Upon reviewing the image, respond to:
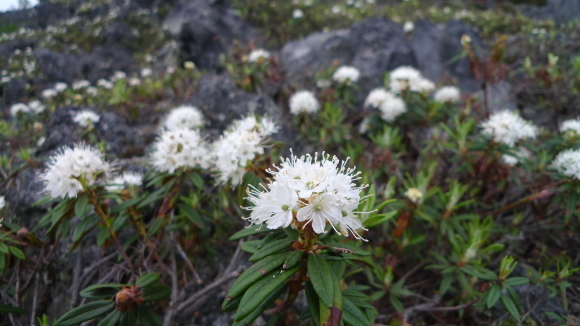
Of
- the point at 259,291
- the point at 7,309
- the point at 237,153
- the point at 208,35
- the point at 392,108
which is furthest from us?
the point at 208,35

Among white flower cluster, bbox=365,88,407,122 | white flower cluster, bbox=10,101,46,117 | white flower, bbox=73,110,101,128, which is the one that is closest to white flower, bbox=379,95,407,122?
white flower cluster, bbox=365,88,407,122

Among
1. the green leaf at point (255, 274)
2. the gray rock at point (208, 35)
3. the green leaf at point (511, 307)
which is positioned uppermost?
the green leaf at point (255, 274)

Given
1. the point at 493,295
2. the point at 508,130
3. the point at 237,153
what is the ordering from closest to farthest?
the point at 493,295 → the point at 237,153 → the point at 508,130

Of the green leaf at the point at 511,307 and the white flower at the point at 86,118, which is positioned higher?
the white flower at the point at 86,118

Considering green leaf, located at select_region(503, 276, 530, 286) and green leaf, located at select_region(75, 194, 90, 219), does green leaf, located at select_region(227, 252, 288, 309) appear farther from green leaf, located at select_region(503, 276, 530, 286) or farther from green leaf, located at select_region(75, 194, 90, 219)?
green leaf, located at select_region(503, 276, 530, 286)

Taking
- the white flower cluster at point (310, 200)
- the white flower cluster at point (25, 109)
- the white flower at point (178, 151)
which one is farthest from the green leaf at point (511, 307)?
the white flower cluster at point (25, 109)

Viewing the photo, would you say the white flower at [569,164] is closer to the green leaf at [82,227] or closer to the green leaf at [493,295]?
the green leaf at [493,295]

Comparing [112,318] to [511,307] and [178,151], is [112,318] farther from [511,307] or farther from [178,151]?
[511,307]

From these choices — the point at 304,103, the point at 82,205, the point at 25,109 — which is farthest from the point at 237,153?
the point at 25,109
